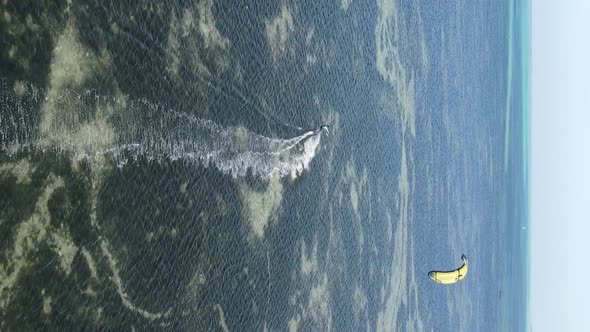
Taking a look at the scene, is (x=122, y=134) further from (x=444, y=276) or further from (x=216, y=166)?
(x=444, y=276)

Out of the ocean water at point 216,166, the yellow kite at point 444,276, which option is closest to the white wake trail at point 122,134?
the ocean water at point 216,166

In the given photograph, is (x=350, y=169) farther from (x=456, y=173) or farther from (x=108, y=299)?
(x=456, y=173)

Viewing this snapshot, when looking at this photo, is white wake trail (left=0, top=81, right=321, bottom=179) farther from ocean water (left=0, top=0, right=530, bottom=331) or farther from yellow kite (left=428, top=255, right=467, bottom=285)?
yellow kite (left=428, top=255, right=467, bottom=285)

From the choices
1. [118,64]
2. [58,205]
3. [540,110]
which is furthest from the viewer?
[540,110]

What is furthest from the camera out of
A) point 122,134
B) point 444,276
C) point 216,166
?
point 444,276

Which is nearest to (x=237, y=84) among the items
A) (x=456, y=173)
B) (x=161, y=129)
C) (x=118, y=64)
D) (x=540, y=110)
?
(x=161, y=129)

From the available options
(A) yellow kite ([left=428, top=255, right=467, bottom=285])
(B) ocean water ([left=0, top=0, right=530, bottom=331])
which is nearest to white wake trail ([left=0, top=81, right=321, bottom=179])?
(B) ocean water ([left=0, top=0, right=530, bottom=331])

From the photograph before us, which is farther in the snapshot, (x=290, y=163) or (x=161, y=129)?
(x=290, y=163)

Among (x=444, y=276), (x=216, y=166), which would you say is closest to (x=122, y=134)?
(x=216, y=166)
